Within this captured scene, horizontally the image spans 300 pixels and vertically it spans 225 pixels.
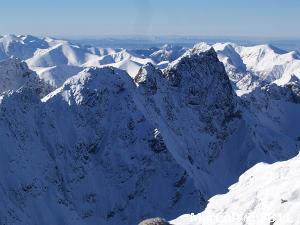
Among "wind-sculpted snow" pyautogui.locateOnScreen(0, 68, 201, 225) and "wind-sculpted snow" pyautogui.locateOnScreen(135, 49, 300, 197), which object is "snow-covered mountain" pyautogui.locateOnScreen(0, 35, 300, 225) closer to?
"wind-sculpted snow" pyautogui.locateOnScreen(0, 68, 201, 225)

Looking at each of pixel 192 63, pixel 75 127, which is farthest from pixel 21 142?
pixel 192 63

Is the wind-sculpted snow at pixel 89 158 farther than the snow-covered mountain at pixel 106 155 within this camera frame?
Yes

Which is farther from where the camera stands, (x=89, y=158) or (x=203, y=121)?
(x=203, y=121)

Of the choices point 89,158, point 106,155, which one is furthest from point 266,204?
point 89,158

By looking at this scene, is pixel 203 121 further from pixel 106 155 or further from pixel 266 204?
pixel 266 204

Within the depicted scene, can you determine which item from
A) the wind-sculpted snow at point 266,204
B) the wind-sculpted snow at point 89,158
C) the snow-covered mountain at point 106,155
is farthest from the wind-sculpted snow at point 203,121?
the wind-sculpted snow at point 266,204

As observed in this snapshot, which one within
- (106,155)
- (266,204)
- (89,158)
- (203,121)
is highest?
(266,204)

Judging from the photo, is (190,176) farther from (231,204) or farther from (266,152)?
(231,204)

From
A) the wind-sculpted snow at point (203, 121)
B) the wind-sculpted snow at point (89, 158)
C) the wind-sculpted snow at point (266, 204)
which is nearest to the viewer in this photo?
the wind-sculpted snow at point (266, 204)

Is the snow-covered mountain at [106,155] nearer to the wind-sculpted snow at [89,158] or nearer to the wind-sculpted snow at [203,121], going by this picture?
the wind-sculpted snow at [89,158]

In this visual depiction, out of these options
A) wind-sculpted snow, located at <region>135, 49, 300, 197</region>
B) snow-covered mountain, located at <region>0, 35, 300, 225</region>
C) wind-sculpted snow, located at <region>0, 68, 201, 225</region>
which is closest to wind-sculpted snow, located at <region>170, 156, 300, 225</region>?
snow-covered mountain, located at <region>0, 35, 300, 225</region>

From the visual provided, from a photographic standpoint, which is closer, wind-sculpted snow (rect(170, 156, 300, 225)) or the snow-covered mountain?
wind-sculpted snow (rect(170, 156, 300, 225))
